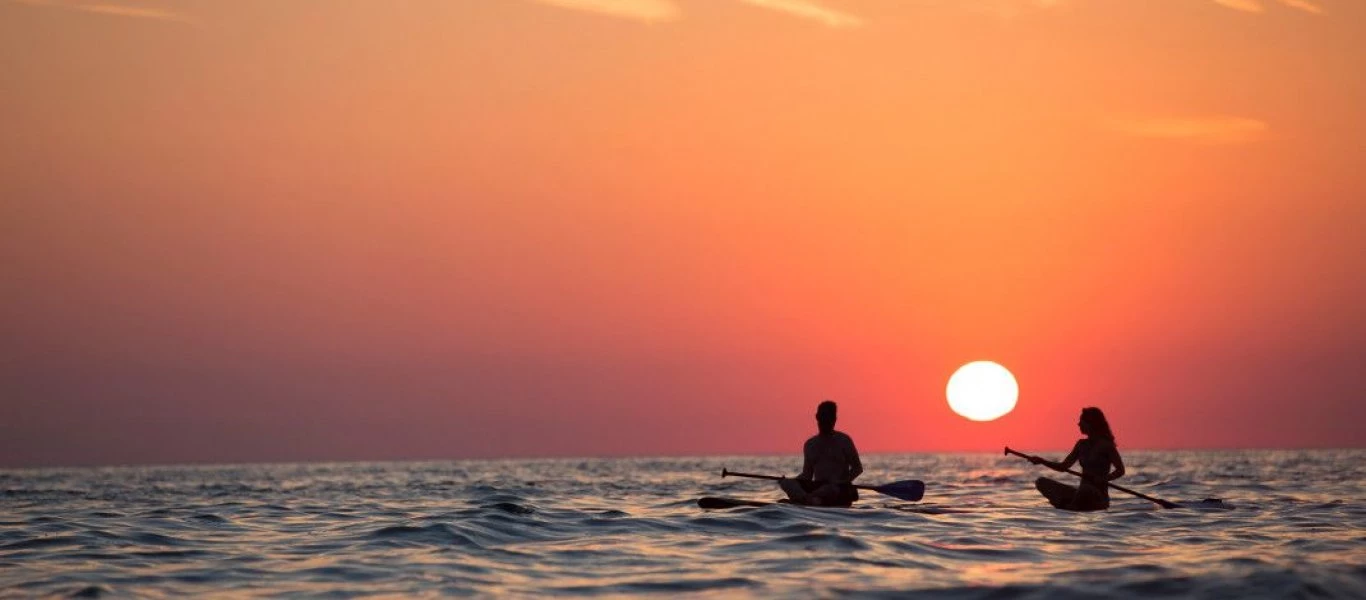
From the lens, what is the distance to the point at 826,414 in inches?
967

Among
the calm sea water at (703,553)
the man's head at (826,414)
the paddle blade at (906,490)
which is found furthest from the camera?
the paddle blade at (906,490)

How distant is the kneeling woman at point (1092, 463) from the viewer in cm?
2522

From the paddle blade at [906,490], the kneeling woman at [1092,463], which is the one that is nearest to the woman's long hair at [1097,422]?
the kneeling woman at [1092,463]

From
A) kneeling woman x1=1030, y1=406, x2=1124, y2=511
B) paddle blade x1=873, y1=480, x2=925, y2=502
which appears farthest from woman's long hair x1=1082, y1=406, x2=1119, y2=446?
paddle blade x1=873, y1=480, x2=925, y2=502

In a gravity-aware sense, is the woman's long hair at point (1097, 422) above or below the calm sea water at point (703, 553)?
above

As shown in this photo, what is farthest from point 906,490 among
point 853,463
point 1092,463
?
point 1092,463

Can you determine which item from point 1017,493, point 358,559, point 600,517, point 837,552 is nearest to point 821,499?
point 600,517

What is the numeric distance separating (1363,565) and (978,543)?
5.16 metres

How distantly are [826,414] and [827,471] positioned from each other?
4.18ft

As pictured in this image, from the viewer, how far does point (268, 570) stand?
1781cm

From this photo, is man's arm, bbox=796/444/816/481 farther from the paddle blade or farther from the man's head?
the paddle blade

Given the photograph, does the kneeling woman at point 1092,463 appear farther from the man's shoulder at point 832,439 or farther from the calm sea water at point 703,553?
the man's shoulder at point 832,439

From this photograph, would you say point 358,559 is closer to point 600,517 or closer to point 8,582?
point 8,582

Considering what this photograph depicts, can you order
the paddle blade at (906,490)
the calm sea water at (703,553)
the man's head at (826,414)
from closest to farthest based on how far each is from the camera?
the calm sea water at (703,553) → the man's head at (826,414) → the paddle blade at (906,490)
